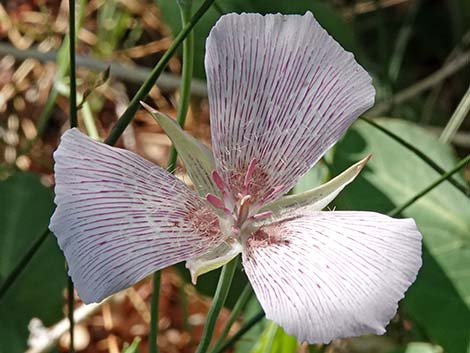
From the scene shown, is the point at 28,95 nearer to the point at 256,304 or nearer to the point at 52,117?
the point at 52,117

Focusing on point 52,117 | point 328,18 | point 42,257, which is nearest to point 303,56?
point 42,257

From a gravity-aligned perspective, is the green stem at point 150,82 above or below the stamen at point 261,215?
above

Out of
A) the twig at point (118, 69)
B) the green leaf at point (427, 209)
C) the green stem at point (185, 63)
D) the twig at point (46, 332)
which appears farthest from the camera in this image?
the twig at point (118, 69)

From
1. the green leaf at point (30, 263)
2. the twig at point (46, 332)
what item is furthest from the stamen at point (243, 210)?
the twig at point (46, 332)

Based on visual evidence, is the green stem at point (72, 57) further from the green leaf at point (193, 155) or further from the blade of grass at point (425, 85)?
the blade of grass at point (425, 85)

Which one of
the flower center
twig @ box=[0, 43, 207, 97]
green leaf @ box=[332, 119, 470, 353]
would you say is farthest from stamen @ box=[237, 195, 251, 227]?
twig @ box=[0, 43, 207, 97]

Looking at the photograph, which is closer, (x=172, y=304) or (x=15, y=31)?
(x=172, y=304)

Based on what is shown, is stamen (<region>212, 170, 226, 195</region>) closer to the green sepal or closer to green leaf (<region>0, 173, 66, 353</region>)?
the green sepal
